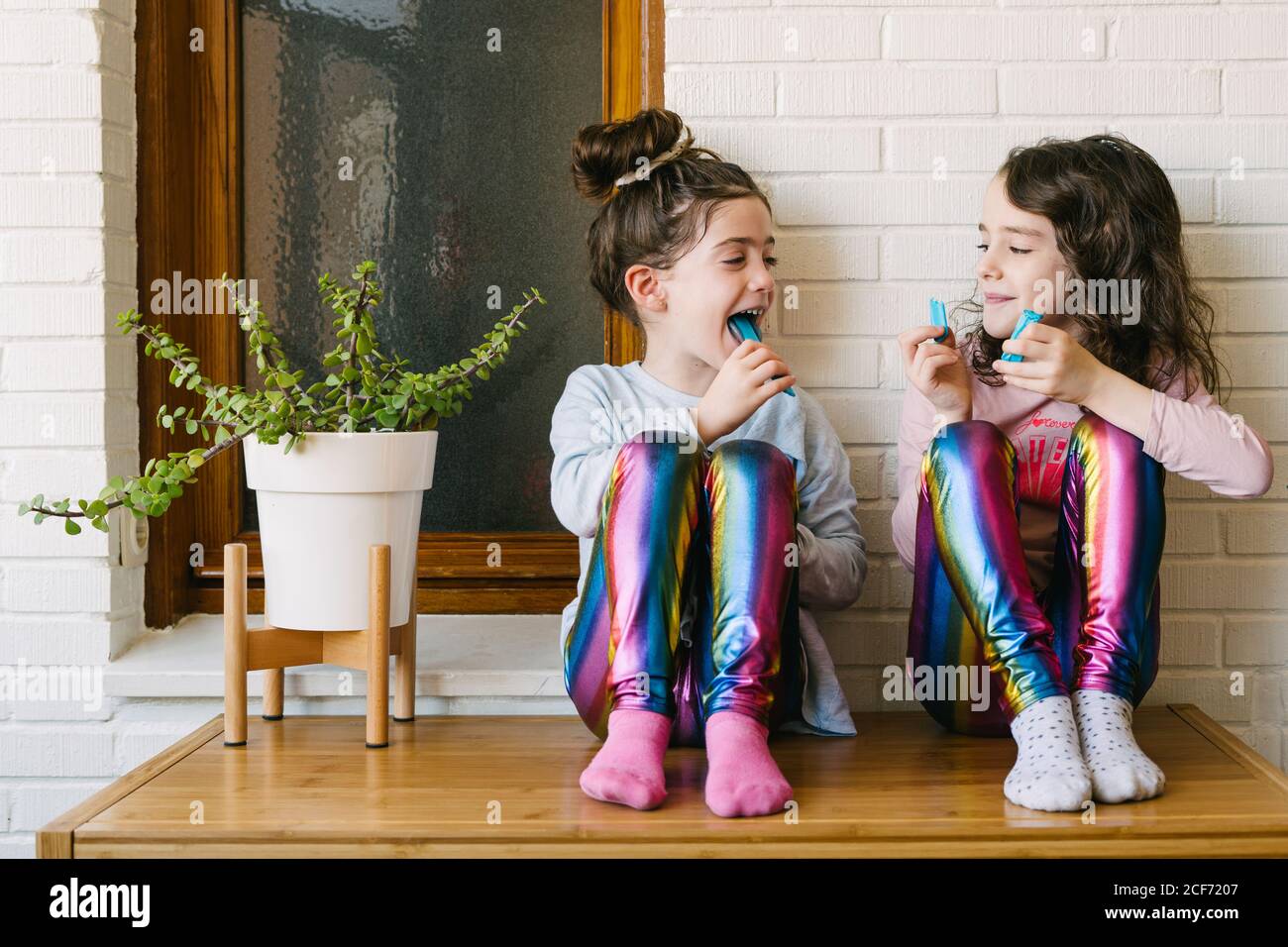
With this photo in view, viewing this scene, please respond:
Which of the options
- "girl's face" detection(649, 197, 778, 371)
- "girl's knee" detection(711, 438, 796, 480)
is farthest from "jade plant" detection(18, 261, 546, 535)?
"girl's knee" detection(711, 438, 796, 480)

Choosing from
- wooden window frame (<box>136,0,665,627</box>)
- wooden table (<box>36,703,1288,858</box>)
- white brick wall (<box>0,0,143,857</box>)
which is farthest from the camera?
wooden window frame (<box>136,0,665,627</box>)

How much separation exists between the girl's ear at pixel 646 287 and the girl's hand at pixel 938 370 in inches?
12.2

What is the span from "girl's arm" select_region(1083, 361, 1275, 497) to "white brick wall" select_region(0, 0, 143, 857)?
1.22m

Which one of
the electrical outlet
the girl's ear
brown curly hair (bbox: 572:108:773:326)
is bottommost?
the electrical outlet

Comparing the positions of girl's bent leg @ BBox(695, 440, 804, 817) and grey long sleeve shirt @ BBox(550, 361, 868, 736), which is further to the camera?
grey long sleeve shirt @ BBox(550, 361, 868, 736)

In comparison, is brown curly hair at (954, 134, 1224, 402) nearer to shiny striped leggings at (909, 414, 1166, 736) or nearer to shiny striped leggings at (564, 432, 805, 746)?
shiny striped leggings at (909, 414, 1166, 736)

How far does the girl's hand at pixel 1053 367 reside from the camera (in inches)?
50.8

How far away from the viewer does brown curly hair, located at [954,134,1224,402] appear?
142 centimetres

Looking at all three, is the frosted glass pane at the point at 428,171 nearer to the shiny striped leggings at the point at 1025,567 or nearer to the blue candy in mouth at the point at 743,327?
the blue candy in mouth at the point at 743,327

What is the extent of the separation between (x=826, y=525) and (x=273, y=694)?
734 mm

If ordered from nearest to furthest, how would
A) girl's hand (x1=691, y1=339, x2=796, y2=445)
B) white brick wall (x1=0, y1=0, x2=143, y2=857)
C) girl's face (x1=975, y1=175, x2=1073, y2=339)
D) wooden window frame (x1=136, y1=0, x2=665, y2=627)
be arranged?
1. girl's hand (x1=691, y1=339, x2=796, y2=445)
2. girl's face (x1=975, y1=175, x2=1073, y2=339)
3. white brick wall (x1=0, y1=0, x2=143, y2=857)
4. wooden window frame (x1=136, y1=0, x2=665, y2=627)

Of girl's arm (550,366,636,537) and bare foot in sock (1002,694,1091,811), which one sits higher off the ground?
girl's arm (550,366,636,537)
